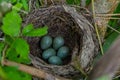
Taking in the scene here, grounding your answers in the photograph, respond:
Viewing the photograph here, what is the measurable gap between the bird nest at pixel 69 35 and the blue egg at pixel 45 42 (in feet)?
0.10

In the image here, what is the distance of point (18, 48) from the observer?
0.97 m

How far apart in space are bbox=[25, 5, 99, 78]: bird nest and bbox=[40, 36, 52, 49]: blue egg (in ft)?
0.10

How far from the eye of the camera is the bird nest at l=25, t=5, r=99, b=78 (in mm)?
1300

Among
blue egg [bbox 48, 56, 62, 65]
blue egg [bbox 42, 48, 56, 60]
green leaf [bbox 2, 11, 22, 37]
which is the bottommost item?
blue egg [bbox 48, 56, 62, 65]

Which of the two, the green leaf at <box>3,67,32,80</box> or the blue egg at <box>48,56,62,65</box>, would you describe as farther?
the blue egg at <box>48,56,62,65</box>

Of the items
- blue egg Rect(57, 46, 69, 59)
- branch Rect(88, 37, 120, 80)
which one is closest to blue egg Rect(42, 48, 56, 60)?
blue egg Rect(57, 46, 69, 59)

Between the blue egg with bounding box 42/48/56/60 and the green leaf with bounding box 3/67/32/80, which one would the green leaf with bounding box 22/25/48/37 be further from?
the blue egg with bounding box 42/48/56/60

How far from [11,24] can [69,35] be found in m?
0.63

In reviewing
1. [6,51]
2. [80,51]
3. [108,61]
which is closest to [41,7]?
[80,51]

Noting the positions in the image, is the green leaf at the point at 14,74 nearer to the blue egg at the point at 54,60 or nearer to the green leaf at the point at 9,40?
the green leaf at the point at 9,40

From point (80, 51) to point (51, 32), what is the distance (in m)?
0.28

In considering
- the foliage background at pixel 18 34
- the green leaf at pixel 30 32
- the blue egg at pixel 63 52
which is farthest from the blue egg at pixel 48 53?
the green leaf at pixel 30 32

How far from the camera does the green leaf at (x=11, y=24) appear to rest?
954 millimetres

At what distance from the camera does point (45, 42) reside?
152cm
